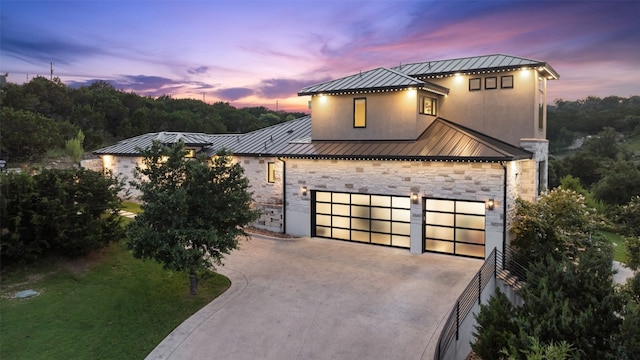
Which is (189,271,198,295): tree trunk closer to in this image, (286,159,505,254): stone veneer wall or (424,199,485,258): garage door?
(286,159,505,254): stone veneer wall

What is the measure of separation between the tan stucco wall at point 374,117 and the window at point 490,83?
3.07m

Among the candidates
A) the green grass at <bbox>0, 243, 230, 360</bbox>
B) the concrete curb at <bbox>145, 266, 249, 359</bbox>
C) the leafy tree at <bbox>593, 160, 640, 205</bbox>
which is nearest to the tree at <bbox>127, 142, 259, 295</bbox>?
the green grass at <bbox>0, 243, 230, 360</bbox>

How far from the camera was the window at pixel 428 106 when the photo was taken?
18877 millimetres

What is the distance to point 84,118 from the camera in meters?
44.3

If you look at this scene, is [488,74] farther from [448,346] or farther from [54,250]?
[54,250]

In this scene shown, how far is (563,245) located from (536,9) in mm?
19068

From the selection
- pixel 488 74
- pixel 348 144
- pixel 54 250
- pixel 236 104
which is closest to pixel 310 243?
pixel 348 144

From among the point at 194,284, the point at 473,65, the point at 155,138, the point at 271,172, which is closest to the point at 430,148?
the point at 473,65

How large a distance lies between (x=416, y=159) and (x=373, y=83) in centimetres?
483

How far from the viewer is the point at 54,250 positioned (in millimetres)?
14203

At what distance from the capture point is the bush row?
13047 mm

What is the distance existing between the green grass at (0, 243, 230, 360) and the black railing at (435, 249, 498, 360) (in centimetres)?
674

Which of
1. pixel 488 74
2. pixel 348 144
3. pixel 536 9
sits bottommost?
pixel 348 144

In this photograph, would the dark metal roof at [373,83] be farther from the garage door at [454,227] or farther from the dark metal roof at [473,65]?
the garage door at [454,227]
